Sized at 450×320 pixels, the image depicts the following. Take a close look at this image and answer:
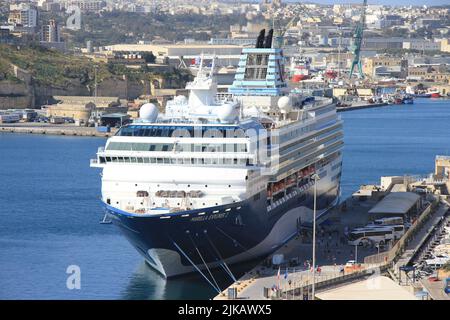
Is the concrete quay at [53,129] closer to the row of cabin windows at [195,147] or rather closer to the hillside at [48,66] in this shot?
the hillside at [48,66]

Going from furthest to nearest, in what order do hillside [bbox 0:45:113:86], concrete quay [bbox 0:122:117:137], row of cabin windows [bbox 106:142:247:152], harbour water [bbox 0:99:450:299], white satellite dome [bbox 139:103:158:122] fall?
hillside [bbox 0:45:113:86] → concrete quay [bbox 0:122:117:137] → white satellite dome [bbox 139:103:158:122] → row of cabin windows [bbox 106:142:247:152] → harbour water [bbox 0:99:450:299]

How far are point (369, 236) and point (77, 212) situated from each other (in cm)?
662

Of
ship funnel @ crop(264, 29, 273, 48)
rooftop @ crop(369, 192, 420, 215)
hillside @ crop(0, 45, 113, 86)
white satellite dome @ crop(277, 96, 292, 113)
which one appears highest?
ship funnel @ crop(264, 29, 273, 48)

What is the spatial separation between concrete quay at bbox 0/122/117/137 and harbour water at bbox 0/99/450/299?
110cm

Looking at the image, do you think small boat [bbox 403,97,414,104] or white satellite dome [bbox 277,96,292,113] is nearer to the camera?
white satellite dome [bbox 277,96,292,113]


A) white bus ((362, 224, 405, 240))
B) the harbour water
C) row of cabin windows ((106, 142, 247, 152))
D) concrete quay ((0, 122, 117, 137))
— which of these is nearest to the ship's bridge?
row of cabin windows ((106, 142, 247, 152))

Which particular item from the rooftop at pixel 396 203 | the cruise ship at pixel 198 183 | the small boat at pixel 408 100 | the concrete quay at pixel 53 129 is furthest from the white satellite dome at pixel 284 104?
the small boat at pixel 408 100

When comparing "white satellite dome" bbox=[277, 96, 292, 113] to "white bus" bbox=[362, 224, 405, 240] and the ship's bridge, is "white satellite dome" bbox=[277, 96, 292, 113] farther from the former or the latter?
the ship's bridge

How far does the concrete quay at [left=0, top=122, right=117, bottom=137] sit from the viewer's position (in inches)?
1769

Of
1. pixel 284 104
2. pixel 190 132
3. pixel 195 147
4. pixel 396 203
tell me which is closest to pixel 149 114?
pixel 190 132

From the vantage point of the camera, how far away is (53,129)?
1810 inches

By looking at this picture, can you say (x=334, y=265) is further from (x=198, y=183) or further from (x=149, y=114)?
(x=149, y=114)

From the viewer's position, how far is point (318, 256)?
1762cm

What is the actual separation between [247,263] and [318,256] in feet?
3.12
